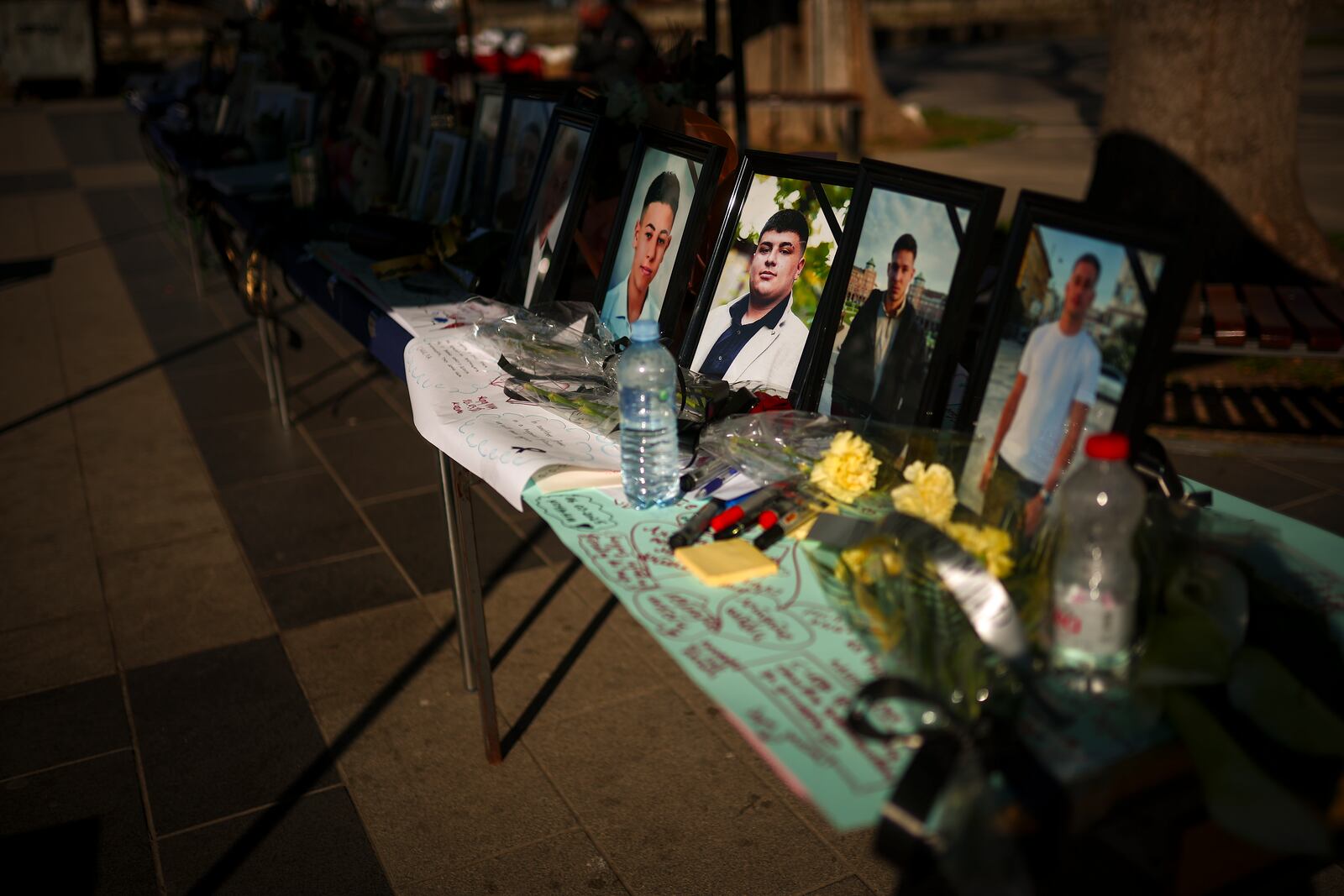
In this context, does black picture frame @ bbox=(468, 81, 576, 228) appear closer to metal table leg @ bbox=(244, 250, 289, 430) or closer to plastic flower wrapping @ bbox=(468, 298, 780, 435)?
plastic flower wrapping @ bbox=(468, 298, 780, 435)

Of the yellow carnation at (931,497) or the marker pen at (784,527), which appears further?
the marker pen at (784,527)

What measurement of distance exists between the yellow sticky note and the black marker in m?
0.01

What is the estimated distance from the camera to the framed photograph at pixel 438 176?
3676 millimetres

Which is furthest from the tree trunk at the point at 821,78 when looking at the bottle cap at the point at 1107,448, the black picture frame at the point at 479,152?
the bottle cap at the point at 1107,448

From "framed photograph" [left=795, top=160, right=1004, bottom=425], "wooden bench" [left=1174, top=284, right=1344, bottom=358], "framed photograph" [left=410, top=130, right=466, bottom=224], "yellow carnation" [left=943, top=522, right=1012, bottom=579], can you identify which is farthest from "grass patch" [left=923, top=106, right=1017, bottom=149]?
"yellow carnation" [left=943, top=522, right=1012, bottom=579]

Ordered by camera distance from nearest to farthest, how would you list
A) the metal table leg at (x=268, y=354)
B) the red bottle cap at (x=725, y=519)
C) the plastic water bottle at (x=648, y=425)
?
the red bottle cap at (x=725, y=519), the plastic water bottle at (x=648, y=425), the metal table leg at (x=268, y=354)

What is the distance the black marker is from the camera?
5.72ft

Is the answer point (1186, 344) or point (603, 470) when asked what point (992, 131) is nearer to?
point (1186, 344)

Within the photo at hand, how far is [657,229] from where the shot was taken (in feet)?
8.07

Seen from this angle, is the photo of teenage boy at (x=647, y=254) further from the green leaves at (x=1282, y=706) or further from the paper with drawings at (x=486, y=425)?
the green leaves at (x=1282, y=706)

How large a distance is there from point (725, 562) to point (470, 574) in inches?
41.0

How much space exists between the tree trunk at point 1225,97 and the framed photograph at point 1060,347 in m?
3.86

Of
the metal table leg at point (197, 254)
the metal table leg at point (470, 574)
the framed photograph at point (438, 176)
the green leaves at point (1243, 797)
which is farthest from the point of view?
the metal table leg at point (197, 254)

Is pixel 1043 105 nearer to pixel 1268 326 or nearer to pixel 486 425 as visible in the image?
pixel 1268 326
